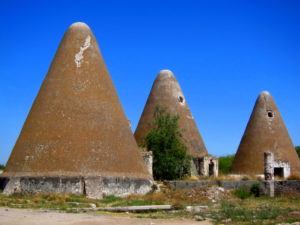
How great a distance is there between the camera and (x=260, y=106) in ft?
94.4

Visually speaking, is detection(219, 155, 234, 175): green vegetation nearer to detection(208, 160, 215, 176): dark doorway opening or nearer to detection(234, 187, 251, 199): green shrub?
detection(208, 160, 215, 176): dark doorway opening

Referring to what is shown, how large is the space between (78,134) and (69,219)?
25.4 feet

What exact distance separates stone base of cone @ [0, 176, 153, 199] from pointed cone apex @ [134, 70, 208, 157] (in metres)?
8.18

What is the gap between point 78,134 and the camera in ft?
62.1

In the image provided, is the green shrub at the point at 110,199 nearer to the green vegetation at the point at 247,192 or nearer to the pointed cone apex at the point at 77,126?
the pointed cone apex at the point at 77,126

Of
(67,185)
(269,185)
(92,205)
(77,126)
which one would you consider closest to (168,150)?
(269,185)

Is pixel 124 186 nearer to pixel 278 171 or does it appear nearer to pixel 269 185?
pixel 269 185

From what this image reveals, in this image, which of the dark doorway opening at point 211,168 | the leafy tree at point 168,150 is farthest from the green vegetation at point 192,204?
the dark doorway opening at point 211,168

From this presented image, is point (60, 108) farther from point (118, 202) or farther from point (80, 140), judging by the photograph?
point (118, 202)

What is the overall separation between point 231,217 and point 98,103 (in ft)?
29.3

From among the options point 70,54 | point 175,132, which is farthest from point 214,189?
point 70,54

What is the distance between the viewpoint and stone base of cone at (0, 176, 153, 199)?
17594 millimetres

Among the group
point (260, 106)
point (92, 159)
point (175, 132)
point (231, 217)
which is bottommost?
point (231, 217)

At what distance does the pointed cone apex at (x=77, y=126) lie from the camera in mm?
18406
